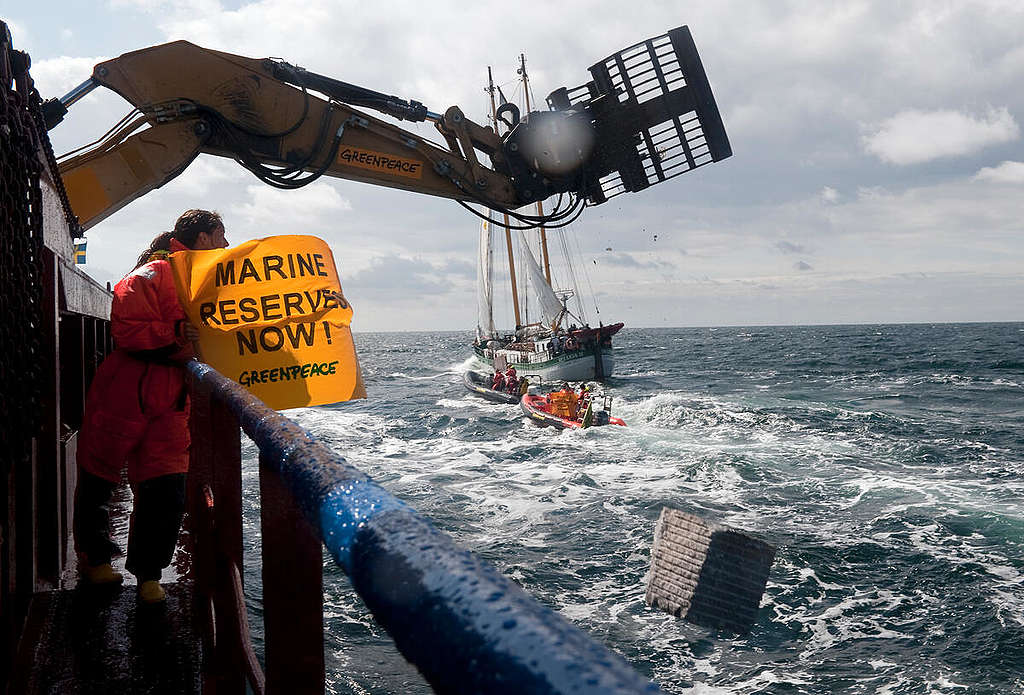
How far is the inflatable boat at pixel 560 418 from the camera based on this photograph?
2534 centimetres

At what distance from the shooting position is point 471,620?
535mm

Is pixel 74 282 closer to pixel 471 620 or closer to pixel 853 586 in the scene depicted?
pixel 471 620

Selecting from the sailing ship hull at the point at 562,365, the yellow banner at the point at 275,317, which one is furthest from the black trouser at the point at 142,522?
the sailing ship hull at the point at 562,365

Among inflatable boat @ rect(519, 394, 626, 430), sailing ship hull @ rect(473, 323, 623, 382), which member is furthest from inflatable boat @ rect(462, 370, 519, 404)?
inflatable boat @ rect(519, 394, 626, 430)

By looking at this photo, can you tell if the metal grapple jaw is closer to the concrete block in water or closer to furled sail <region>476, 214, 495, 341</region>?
the concrete block in water

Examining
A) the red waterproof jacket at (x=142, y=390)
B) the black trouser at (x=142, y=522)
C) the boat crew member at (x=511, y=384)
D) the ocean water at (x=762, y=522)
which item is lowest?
the ocean water at (x=762, y=522)

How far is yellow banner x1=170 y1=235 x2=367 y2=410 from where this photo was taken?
134 inches

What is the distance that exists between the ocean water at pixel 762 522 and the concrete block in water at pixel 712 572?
245 mm

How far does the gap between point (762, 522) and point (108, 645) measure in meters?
13.4

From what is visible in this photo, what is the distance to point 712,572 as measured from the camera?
9602mm

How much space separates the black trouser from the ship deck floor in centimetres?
18

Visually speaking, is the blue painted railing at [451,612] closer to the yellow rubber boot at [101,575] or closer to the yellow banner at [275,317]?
the yellow banner at [275,317]

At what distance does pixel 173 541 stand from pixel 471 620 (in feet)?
11.2

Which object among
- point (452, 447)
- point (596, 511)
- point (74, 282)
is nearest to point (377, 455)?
point (452, 447)
